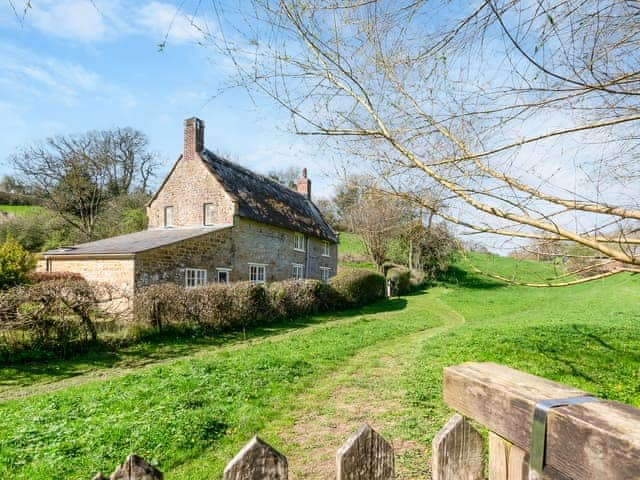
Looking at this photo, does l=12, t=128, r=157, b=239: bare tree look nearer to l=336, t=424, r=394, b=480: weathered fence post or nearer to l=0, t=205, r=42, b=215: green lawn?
l=0, t=205, r=42, b=215: green lawn

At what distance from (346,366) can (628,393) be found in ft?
17.0

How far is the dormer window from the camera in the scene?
20511mm

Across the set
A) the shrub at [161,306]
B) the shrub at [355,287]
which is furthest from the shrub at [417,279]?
the shrub at [161,306]

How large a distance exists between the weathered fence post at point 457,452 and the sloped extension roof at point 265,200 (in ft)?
62.1

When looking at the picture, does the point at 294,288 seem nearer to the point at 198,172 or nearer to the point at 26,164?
the point at 198,172

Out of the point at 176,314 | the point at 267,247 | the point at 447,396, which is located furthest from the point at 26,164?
the point at 447,396

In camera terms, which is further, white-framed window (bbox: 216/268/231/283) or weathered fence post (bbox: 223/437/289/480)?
white-framed window (bbox: 216/268/231/283)

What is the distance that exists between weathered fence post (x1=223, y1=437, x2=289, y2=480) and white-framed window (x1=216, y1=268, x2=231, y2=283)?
694 inches

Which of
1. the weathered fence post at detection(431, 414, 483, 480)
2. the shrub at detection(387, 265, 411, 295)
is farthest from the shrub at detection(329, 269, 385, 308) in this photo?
the weathered fence post at detection(431, 414, 483, 480)

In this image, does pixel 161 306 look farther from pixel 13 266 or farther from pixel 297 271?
pixel 297 271

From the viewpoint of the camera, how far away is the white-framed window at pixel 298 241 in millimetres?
25008

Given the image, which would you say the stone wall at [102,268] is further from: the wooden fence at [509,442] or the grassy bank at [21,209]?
the grassy bank at [21,209]

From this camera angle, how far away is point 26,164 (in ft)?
96.0

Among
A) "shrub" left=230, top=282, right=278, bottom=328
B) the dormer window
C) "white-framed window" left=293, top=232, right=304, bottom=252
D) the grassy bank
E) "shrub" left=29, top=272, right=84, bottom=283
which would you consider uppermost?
the grassy bank
